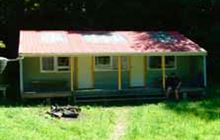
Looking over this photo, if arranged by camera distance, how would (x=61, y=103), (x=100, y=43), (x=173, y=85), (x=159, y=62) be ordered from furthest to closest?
(x=159, y=62) < (x=100, y=43) < (x=173, y=85) < (x=61, y=103)

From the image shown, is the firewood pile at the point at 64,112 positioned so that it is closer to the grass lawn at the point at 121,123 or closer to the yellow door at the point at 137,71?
the grass lawn at the point at 121,123

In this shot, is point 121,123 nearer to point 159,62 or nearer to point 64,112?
point 64,112

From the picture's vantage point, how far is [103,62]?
26.4 meters

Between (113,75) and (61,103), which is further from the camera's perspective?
(113,75)

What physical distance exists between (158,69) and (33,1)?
31.2ft

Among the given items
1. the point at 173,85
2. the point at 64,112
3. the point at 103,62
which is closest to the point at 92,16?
the point at 103,62

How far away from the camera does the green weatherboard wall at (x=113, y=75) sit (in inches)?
1008

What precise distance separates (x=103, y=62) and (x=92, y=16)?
7.14 metres

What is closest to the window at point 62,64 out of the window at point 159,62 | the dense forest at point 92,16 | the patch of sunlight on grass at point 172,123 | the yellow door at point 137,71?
the yellow door at point 137,71

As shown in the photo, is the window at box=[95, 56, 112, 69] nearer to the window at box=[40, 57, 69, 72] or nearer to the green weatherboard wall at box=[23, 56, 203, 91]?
the green weatherboard wall at box=[23, 56, 203, 91]

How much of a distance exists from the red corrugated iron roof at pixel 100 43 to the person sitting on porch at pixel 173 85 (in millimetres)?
1307

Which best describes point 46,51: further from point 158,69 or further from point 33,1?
point 33,1

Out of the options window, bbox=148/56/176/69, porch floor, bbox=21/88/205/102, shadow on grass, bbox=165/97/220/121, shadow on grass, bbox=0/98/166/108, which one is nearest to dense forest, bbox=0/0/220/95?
window, bbox=148/56/176/69

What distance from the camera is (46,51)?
2406cm
